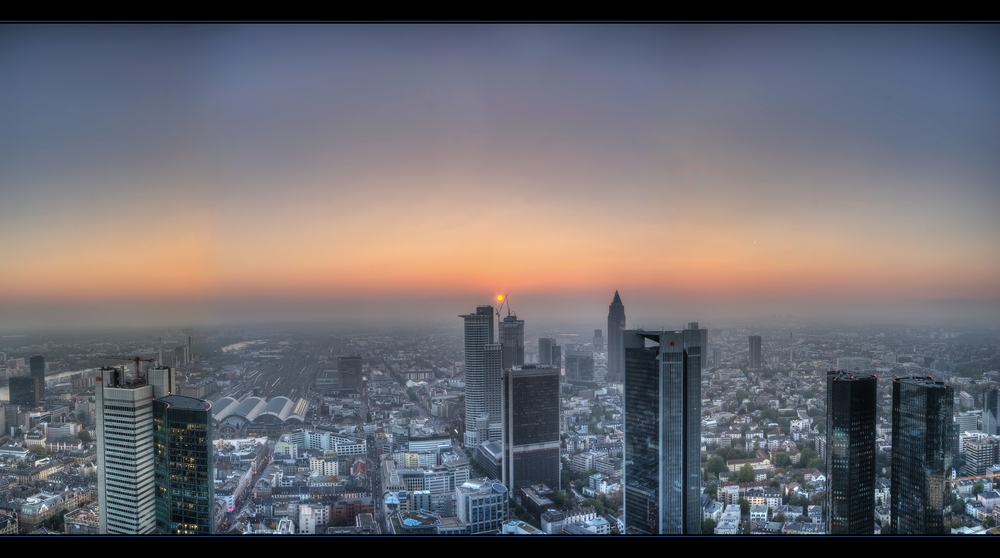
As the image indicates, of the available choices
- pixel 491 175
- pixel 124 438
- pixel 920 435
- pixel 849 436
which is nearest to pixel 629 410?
pixel 849 436

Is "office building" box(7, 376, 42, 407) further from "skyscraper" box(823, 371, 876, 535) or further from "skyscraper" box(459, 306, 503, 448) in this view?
"skyscraper" box(823, 371, 876, 535)

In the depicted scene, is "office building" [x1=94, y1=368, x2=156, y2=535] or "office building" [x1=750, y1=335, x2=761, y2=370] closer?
"office building" [x1=94, y1=368, x2=156, y2=535]

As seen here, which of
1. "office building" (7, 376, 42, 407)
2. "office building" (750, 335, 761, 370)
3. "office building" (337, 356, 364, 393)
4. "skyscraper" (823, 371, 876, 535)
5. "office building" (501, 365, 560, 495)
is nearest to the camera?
"office building" (7, 376, 42, 407)

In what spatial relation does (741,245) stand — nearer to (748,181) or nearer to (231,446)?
(748,181)

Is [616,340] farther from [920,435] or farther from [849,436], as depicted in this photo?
[920,435]

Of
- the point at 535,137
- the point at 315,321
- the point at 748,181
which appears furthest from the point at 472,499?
the point at 748,181

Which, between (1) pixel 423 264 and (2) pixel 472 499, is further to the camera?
(1) pixel 423 264

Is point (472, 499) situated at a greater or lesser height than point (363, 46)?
lesser

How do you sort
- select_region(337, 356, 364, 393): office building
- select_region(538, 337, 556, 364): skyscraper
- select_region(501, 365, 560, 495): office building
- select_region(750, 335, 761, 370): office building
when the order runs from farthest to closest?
select_region(538, 337, 556, 364): skyscraper → select_region(501, 365, 560, 495): office building → select_region(337, 356, 364, 393): office building → select_region(750, 335, 761, 370): office building

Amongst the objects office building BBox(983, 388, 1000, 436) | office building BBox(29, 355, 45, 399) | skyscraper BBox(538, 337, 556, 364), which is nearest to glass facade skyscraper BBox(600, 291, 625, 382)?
skyscraper BBox(538, 337, 556, 364)
